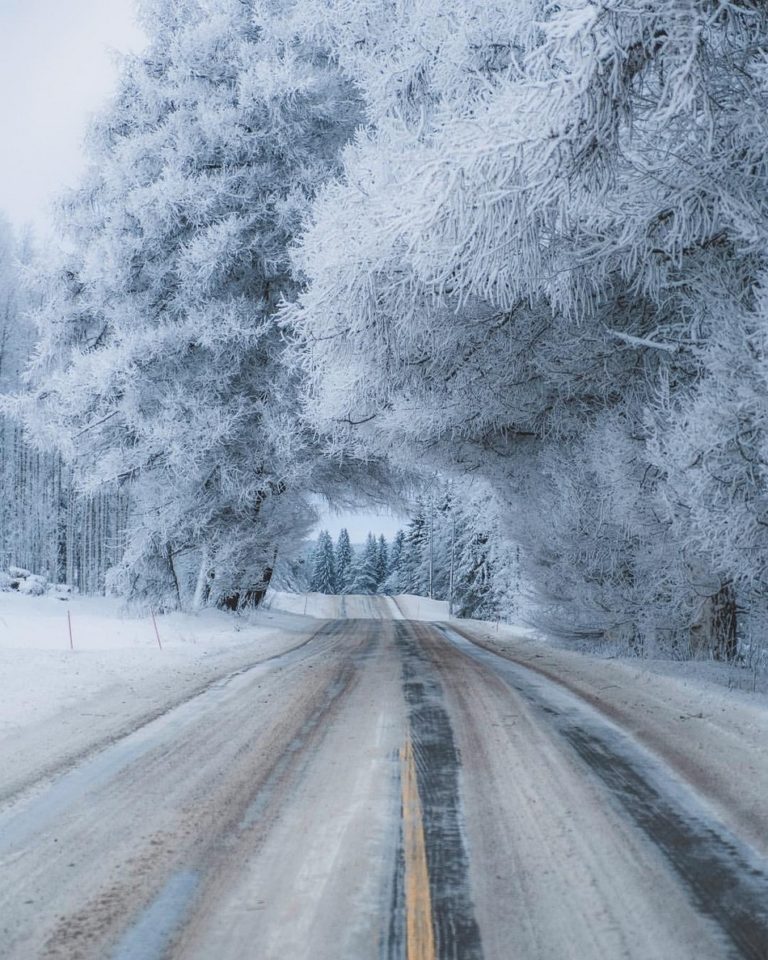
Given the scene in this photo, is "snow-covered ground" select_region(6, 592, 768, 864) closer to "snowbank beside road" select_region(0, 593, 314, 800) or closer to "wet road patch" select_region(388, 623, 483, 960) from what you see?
"snowbank beside road" select_region(0, 593, 314, 800)

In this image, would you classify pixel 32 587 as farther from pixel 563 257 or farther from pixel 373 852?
pixel 373 852

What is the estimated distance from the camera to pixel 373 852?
4.08 m

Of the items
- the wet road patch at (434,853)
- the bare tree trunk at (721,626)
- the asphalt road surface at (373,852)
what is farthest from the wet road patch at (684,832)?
the bare tree trunk at (721,626)

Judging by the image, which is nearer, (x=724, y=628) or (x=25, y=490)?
(x=724, y=628)

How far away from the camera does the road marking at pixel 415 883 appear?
3.14 m

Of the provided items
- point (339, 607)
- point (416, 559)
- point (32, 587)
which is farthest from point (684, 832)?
point (416, 559)

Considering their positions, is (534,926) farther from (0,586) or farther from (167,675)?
(0,586)

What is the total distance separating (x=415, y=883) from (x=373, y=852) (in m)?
0.44

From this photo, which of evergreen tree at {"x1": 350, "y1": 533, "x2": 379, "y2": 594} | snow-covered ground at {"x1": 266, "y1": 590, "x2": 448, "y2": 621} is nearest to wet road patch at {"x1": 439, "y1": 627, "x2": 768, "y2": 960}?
snow-covered ground at {"x1": 266, "y1": 590, "x2": 448, "y2": 621}

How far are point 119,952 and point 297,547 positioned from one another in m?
20.9

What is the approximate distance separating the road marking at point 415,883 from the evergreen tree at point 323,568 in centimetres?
9079

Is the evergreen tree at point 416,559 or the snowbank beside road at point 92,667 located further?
the evergreen tree at point 416,559

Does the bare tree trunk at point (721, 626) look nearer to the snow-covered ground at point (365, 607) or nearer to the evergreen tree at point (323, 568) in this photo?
the snow-covered ground at point (365, 607)

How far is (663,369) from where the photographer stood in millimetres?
8672
